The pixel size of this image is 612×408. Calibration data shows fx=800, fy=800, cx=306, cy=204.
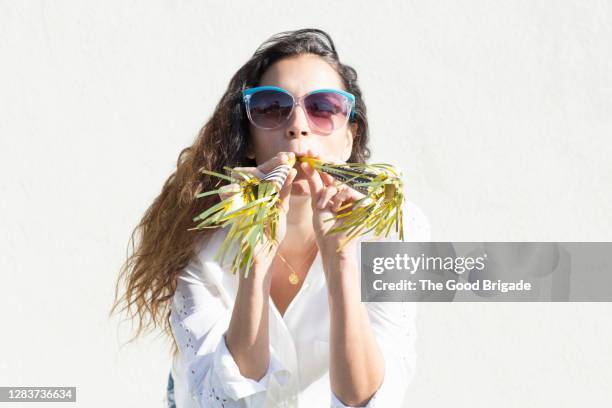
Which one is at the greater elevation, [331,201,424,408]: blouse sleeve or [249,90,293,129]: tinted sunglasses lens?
[249,90,293,129]: tinted sunglasses lens

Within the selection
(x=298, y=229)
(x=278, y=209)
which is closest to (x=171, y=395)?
(x=298, y=229)

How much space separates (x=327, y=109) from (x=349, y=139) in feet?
0.47

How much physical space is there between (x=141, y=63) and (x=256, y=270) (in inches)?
67.2

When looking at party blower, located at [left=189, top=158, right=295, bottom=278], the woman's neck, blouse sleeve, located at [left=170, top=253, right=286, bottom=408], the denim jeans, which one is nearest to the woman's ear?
the woman's neck

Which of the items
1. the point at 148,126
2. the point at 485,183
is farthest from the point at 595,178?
the point at 148,126

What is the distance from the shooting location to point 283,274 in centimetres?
160

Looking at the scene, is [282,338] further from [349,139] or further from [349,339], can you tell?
[349,139]

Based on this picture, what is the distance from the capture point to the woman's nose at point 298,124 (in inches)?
52.8

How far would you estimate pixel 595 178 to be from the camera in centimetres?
269

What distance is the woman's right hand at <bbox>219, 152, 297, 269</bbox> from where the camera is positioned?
→ 1.23m

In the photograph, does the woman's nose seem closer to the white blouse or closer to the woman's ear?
the woman's ear

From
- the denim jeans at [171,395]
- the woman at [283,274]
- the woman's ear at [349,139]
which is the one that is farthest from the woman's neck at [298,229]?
the denim jeans at [171,395]

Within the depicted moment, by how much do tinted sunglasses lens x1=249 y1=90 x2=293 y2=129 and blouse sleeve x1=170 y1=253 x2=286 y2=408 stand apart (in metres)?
0.31

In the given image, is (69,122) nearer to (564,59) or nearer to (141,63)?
(141,63)
